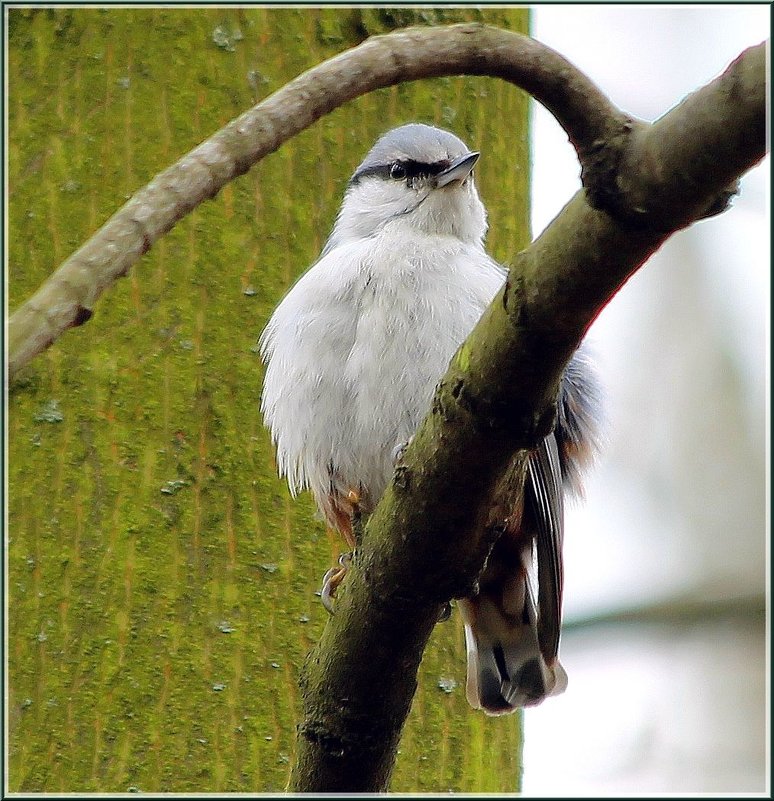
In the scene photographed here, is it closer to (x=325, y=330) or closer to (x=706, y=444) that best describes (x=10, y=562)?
(x=325, y=330)

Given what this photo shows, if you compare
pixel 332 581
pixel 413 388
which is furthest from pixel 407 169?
pixel 332 581

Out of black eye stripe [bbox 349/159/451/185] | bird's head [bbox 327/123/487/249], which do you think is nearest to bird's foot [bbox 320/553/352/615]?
bird's head [bbox 327/123/487/249]

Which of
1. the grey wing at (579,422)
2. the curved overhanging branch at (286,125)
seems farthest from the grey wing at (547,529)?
the curved overhanging branch at (286,125)

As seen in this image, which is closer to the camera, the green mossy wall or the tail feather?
the green mossy wall

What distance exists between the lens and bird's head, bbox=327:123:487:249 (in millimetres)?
3746

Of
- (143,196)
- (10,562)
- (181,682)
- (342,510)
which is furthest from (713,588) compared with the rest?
(143,196)

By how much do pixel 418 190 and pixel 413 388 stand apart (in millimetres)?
901


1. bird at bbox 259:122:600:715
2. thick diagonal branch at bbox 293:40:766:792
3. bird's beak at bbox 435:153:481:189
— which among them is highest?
bird's beak at bbox 435:153:481:189

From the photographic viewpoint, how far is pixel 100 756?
316 cm

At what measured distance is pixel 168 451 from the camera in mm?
3305

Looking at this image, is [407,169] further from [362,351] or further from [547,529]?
[547,529]

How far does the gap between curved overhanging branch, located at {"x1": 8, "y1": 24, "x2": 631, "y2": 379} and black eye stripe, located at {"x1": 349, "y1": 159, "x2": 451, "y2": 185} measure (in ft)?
5.78

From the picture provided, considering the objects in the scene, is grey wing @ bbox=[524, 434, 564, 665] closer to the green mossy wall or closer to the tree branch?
the green mossy wall

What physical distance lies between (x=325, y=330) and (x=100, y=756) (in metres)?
1.42
